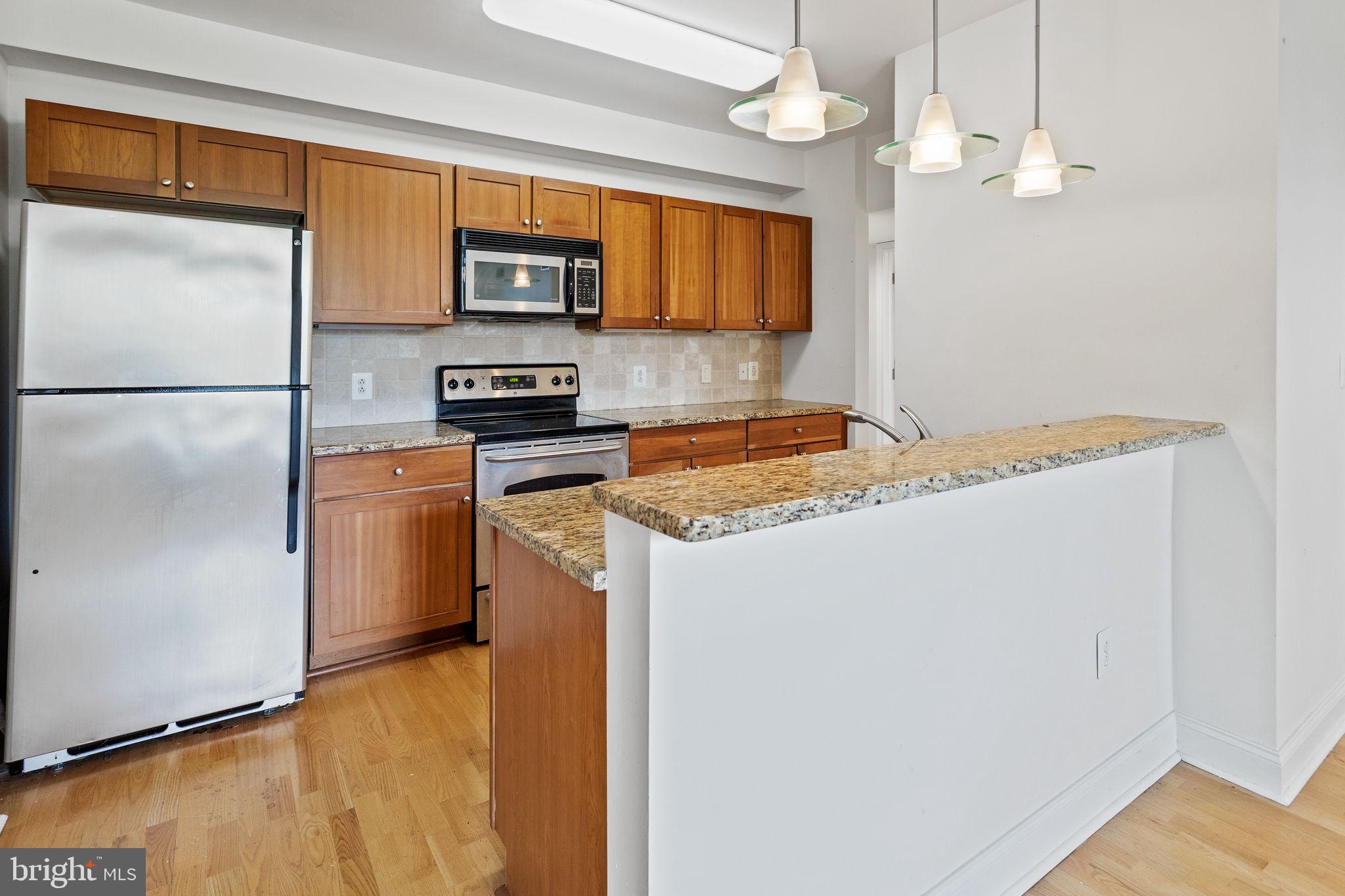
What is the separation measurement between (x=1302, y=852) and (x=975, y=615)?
112cm

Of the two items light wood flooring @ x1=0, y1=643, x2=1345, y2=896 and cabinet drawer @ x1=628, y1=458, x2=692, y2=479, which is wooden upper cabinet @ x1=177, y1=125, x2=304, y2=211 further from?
light wood flooring @ x1=0, y1=643, x2=1345, y2=896

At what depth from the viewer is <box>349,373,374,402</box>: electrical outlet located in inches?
124

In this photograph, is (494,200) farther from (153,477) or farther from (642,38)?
(153,477)

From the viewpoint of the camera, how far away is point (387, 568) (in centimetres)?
277

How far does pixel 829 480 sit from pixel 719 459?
2566 mm

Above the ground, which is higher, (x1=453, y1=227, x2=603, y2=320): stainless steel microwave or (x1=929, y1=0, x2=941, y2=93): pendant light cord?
(x1=929, y1=0, x2=941, y2=93): pendant light cord

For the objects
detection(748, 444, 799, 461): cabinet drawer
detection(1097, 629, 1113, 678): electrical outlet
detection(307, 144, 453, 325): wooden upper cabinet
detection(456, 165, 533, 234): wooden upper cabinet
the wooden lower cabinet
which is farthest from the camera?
detection(748, 444, 799, 461): cabinet drawer

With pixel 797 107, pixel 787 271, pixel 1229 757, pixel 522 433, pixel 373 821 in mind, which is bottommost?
pixel 373 821

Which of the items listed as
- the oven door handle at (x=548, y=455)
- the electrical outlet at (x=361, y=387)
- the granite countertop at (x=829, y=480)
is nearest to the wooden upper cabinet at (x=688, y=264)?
the oven door handle at (x=548, y=455)

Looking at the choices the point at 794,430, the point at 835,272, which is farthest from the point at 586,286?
the point at 835,272

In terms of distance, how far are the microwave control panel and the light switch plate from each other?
8.36ft

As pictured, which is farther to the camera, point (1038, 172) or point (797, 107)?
point (1038, 172)

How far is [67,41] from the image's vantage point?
238cm

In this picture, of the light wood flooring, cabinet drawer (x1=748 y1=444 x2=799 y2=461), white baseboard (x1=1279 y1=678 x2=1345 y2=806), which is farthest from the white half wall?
cabinet drawer (x1=748 y1=444 x2=799 y2=461)
